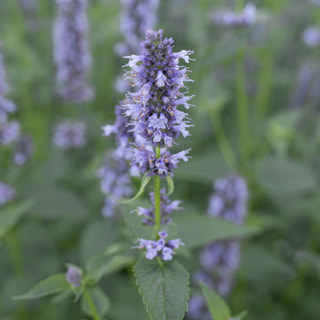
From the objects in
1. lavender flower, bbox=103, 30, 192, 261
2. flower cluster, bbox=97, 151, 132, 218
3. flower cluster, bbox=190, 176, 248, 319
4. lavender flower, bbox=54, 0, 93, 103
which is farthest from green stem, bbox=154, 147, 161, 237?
lavender flower, bbox=54, 0, 93, 103

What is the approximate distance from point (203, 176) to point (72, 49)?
2.11 m

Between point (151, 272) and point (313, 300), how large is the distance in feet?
10.3

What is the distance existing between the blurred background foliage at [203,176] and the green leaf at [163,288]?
1.34 metres

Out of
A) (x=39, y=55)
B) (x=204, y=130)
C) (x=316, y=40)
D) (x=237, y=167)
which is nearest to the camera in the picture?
(x=237, y=167)

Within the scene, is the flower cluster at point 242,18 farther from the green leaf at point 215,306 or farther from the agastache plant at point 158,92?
the green leaf at point 215,306

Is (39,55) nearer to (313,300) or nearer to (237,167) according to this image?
(237,167)

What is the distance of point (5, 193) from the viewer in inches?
144

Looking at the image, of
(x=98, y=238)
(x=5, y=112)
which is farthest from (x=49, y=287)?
(x=5, y=112)

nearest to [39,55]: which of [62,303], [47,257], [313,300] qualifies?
[47,257]

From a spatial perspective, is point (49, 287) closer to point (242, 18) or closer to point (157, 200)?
point (157, 200)

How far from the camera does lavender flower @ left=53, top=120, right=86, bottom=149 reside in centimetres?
485

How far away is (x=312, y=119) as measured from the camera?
5973 millimetres

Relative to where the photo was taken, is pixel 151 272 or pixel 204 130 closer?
pixel 151 272

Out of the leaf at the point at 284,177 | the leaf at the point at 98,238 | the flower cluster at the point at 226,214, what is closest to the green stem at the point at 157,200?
the leaf at the point at 98,238
